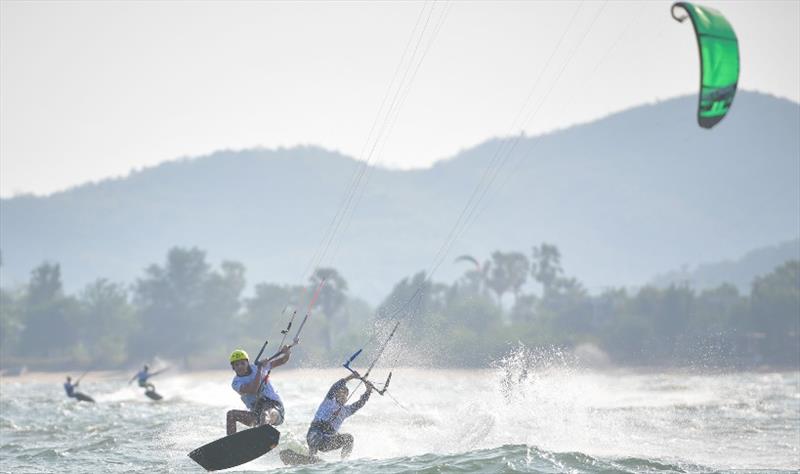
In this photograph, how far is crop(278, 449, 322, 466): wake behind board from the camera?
17.1 metres

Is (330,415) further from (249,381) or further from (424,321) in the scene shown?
(424,321)

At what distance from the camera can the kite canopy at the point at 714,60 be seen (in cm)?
1379

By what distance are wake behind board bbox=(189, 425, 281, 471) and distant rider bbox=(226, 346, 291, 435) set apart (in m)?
0.62

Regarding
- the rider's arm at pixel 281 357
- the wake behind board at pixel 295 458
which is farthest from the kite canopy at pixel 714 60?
the wake behind board at pixel 295 458

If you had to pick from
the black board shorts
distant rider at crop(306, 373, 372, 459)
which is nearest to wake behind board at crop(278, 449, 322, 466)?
distant rider at crop(306, 373, 372, 459)

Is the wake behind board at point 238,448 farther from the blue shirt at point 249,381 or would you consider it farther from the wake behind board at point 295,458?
the wake behind board at point 295,458

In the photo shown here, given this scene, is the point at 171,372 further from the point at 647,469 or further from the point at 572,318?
the point at 647,469

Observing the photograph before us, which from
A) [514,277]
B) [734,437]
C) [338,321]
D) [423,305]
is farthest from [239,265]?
[734,437]

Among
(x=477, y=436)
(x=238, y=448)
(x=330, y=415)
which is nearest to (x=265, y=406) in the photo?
(x=238, y=448)

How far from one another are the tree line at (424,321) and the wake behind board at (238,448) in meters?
46.4

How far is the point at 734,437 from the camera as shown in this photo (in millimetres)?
23844

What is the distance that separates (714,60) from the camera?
1394 cm

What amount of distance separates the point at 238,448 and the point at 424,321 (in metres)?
80.7

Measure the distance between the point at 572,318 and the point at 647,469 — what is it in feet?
291
